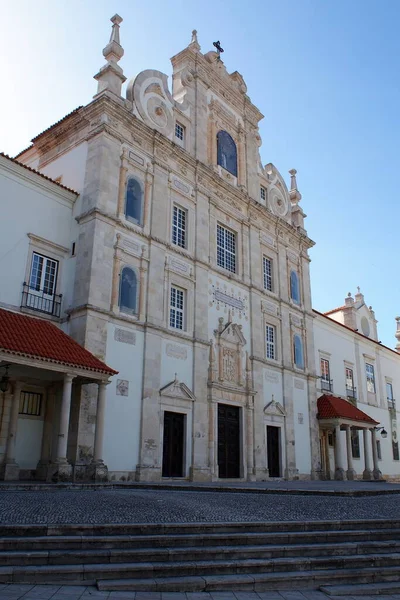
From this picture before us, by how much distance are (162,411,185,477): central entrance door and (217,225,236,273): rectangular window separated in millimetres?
7767

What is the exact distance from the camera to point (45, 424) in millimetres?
16562

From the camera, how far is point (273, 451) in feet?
82.3

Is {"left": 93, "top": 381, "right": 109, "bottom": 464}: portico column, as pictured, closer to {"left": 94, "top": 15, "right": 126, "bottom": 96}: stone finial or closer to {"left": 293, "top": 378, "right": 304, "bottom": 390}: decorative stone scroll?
{"left": 94, "top": 15, "right": 126, "bottom": 96}: stone finial

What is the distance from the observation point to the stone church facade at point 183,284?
1823 cm

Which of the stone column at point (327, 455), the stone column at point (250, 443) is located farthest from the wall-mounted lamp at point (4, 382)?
the stone column at point (327, 455)

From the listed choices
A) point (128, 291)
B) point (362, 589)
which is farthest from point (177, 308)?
point (362, 589)

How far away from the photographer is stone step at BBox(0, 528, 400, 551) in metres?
6.16

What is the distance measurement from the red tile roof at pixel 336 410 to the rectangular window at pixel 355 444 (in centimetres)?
291

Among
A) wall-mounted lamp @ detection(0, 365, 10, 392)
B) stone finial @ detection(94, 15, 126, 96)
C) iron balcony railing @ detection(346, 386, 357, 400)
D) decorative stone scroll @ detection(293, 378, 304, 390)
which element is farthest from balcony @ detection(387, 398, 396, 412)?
wall-mounted lamp @ detection(0, 365, 10, 392)

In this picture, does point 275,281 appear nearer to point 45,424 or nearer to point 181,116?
point 181,116

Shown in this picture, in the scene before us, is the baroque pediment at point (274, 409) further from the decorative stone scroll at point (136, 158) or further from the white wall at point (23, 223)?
the decorative stone scroll at point (136, 158)

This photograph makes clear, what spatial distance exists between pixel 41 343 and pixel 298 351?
55.2 ft

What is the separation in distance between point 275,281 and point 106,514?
2119 centimetres

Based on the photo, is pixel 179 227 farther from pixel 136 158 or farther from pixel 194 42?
pixel 194 42
